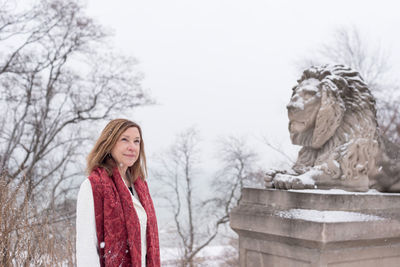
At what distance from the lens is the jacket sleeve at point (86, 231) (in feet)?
7.97

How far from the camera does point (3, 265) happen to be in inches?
134

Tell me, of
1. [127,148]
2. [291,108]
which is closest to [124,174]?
[127,148]

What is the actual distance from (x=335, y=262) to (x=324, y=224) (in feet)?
1.32

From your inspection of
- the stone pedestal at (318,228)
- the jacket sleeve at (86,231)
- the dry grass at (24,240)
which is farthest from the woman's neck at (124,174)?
the stone pedestal at (318,228)

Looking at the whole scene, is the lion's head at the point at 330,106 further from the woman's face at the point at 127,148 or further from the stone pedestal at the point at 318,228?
the woman's face at the point at 127,148

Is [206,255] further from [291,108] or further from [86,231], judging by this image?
[86,231]

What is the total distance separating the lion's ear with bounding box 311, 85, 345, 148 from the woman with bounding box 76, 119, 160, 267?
1.95 m

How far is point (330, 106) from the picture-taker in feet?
Answer: 13.7

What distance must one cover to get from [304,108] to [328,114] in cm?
23

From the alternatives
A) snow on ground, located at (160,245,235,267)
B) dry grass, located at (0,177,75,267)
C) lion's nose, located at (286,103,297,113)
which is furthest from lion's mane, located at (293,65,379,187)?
snow on ground, located at (160,245,235,267)

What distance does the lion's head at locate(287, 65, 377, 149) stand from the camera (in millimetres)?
4207

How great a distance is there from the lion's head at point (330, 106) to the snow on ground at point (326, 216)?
0.81 meters

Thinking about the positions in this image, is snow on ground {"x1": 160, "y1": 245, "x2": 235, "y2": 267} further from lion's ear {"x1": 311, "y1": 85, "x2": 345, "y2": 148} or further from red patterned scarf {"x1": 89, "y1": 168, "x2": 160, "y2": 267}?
red patterned scarf {"x1": 89, "y1": 168, "x2": 160, "y2": 267}

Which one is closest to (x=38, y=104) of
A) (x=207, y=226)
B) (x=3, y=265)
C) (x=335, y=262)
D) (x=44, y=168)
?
(x=44, y=168)
